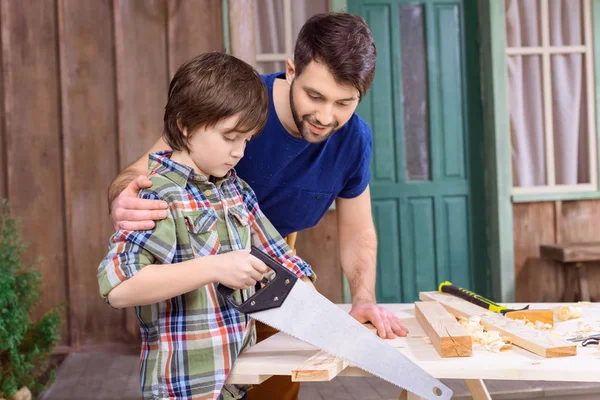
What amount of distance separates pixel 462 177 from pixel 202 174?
5.01 m

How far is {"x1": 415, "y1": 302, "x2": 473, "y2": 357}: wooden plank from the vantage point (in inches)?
71.6

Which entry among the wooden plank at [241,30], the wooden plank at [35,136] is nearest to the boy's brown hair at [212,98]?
A: the wooden plank at [241,30]

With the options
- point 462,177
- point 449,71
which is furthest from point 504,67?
point 462,177

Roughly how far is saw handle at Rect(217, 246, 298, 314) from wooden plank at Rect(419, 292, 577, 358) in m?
0.67

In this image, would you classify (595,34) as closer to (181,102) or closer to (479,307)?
(479,307)

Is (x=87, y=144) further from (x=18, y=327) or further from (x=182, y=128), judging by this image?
(x=182, y=128)

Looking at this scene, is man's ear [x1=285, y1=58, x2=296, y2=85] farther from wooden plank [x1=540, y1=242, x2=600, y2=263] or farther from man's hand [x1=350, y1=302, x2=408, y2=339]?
wooden plank [x1=540, y1=242, x2=600, y2=263]

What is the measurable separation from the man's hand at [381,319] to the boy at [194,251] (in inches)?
16.8

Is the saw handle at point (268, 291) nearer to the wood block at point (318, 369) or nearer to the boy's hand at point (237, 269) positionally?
the boy's hand at point (237, 269)

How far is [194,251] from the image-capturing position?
1795mm

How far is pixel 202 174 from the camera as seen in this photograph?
1.87 meters

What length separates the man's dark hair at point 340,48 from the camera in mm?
2217

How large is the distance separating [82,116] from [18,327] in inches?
94.8

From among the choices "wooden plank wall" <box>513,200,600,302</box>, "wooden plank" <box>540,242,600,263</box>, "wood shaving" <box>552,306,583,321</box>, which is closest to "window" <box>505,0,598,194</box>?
"wooden plank wall" <box>513,200,600,302</box>
